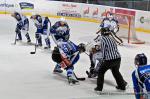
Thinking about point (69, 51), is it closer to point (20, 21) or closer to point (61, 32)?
point (61, 32)

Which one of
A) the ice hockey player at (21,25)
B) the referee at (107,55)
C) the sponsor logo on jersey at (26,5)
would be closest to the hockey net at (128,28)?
the ice hockey player at (21,25)

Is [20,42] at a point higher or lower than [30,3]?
lower

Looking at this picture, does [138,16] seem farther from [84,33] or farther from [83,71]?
[83,71]

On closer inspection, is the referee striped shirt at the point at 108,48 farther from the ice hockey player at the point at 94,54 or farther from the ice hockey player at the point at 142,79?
the ice hockey player at the point at 142,79

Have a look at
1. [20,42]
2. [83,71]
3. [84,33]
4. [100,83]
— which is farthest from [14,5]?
[100,83]

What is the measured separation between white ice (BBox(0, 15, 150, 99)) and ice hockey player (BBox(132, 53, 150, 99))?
8.20ft

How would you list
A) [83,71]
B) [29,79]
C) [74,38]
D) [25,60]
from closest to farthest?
[29,79] → [83,71] → [25,60] → [74,38]

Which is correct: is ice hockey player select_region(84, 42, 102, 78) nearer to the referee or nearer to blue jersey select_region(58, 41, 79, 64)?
Answer: blue jersey select_region(58, 41, 79, 64)

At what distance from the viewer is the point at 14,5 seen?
60.9 ft

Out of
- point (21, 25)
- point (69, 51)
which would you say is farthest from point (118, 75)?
point (21, 25)

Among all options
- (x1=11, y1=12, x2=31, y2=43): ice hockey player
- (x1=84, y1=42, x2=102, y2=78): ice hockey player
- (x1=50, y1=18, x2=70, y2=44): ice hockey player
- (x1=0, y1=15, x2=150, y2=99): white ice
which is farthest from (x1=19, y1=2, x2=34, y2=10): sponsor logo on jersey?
(x1=84, y1=42, x2=102, y2=78): ice hockey player

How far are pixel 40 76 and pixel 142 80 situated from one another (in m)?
4.64

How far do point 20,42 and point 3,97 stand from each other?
6551 millimetres

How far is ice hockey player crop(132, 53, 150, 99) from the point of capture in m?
5.06
